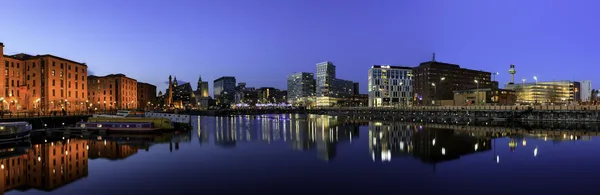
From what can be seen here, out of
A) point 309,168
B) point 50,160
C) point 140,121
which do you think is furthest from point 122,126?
point 309,168

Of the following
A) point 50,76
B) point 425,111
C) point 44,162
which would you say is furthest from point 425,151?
point 50,76

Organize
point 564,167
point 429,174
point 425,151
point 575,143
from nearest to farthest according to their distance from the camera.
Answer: point 429,174 → point 564,167 → point 425,151 → point 575,143

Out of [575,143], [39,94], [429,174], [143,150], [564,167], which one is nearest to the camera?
[429,174]

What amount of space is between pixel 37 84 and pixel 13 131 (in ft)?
194

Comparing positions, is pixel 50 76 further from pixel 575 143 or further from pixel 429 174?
pixel 575 143

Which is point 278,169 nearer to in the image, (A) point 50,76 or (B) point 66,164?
(B) point 66,164

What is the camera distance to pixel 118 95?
158 meters

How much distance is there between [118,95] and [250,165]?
150 metres

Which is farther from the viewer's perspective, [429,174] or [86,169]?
[86,169]

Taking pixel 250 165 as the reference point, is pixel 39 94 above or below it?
above

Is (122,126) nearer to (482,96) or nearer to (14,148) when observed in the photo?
(14,148)

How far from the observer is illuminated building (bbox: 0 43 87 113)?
8489 cm

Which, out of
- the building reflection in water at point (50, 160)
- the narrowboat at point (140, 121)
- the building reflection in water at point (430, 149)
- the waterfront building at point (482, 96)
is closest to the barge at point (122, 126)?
the narrowboat at point (140, 121)

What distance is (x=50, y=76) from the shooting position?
93.3 m
